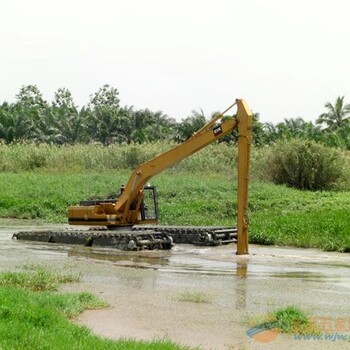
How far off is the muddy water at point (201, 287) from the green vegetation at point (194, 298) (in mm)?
60

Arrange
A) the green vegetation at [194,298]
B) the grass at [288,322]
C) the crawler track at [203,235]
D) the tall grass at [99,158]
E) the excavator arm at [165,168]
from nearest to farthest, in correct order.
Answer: the grass at [288,322]
the green vegetation at [194,298]
the excavator arm at [165,168]
the crawler track at [203,235]
the tall grass at [99,158]

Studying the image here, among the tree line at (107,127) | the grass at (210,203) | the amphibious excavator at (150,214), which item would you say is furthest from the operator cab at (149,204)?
the tree line at (107,127)

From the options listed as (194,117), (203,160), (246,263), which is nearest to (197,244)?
(246,263)

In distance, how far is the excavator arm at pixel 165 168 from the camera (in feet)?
56.7

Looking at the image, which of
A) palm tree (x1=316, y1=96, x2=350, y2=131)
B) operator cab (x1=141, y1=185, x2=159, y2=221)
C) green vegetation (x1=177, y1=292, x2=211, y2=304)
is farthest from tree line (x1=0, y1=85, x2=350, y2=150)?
green vegetation (x1=177, y1=292, x2=211, y2=304)

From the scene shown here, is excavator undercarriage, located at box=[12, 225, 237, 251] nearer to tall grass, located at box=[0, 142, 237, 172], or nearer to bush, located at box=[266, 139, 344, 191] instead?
bush, located at box=[266, 139, 344, 191]

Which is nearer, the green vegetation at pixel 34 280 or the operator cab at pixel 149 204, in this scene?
the green vegetation at pixel 34 280

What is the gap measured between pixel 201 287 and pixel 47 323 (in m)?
4.57

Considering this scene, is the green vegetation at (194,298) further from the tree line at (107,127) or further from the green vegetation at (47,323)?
the tree line at (107,127)

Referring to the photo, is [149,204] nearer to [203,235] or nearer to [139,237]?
[203,235]

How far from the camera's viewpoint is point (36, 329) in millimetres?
7871

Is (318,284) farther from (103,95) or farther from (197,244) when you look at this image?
(103,95)

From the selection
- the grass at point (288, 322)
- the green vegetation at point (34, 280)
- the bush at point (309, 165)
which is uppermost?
the bush at point (309, 165)

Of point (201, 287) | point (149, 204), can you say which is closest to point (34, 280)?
point (201, 287)
